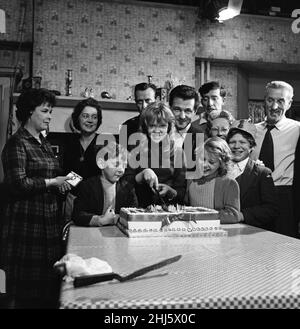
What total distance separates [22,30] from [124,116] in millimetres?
1611

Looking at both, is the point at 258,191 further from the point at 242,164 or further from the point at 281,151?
the point at 281,151

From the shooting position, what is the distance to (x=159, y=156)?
2410 mm

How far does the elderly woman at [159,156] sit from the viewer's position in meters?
2.40

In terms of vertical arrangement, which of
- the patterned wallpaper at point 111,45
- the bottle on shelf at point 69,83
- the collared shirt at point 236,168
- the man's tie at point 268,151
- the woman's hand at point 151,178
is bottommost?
the woman's hand at point 151,178

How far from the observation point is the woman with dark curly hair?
289 cm

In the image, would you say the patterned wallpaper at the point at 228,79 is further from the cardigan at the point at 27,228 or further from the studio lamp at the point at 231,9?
the cardigan at the point at 27,228

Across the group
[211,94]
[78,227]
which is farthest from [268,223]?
[211,94]

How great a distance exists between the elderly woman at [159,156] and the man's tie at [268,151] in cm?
99

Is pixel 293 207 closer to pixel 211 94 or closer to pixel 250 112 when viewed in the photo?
pixel 211 94

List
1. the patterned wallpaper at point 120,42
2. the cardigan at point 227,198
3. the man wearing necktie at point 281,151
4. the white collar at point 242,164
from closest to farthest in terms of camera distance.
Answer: the cardigan at point 227,198 → the white collar at point 242,164 → the man wearing necktie at point 281,151 → the patterned wallpaper at point 120,42

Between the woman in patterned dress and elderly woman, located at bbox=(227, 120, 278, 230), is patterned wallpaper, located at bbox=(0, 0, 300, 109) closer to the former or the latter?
the woman in patterned dress

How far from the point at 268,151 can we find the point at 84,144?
1409mm

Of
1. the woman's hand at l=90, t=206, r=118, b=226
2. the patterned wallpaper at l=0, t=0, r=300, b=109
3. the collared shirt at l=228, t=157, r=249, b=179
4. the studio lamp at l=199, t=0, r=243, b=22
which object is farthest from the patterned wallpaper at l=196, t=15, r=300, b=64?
the woman's hand at l=90, t=206, r=118, b=226

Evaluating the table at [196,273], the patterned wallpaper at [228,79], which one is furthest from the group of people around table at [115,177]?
the patterned wallpaper at [228,79]
